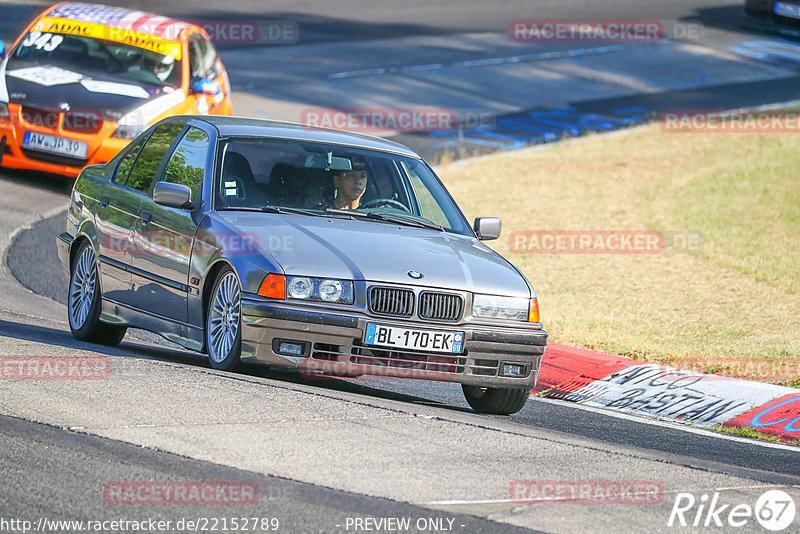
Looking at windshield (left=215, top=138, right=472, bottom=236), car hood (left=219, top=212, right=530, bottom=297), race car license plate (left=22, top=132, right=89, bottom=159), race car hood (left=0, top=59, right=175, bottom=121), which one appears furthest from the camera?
race car hood (left=0, top=59, right=175, bottom=121)

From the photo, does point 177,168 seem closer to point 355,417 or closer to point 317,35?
point 355,417

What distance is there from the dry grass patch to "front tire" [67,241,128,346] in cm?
377

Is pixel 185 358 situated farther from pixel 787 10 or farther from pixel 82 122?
Result: pixel 787 10

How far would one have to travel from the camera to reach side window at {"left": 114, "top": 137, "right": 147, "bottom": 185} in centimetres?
952

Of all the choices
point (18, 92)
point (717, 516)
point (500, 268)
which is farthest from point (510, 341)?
point (18, 92)

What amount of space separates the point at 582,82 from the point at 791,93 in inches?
163

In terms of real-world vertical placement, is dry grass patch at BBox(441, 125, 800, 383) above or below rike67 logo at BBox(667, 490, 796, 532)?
below

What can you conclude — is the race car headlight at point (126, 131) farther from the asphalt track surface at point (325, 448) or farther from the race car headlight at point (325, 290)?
the race car headlight at point (325, 290)

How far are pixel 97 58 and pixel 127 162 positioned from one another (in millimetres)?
7161

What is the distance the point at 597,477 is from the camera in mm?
6230

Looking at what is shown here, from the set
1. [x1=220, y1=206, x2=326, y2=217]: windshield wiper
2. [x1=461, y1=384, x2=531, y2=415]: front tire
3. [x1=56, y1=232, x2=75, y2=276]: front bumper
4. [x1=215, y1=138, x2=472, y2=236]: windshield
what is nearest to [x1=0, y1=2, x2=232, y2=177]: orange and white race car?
[x1=56, y1=232, x2=75, y2=276]: front bumper

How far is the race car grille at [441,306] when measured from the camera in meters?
7.58

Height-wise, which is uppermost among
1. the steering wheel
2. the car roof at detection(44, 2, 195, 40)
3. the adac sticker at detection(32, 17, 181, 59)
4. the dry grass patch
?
the car roof at detection(44, 2, 195, 40)

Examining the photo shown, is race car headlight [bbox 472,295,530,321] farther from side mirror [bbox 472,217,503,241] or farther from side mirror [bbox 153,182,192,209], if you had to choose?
side mirror [bbox 153,182,192,209]
